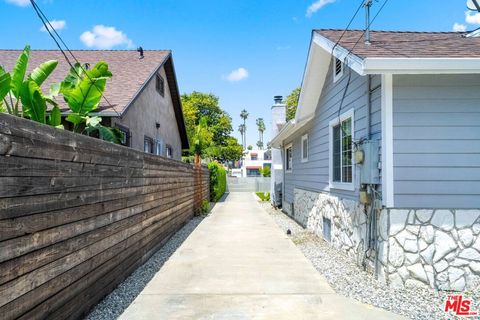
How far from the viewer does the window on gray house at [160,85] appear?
14.8 m

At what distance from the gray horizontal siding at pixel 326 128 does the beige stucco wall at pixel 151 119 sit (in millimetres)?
5577

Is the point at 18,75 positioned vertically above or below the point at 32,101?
above

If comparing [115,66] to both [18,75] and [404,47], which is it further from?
[404,47]

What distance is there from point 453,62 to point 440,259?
274 cm

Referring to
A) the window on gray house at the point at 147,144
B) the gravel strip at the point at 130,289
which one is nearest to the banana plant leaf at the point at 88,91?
the gravel strip at the point at 130,289

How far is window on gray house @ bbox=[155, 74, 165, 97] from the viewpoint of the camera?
1483cm

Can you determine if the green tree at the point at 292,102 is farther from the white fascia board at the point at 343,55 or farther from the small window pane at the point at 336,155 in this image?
the small window pane at the point at 336,155

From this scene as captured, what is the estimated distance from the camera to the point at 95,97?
793 cm

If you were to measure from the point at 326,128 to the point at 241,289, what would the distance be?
496 cm

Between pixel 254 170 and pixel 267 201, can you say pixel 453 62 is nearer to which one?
pixel 267 201

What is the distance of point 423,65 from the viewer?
4871mm

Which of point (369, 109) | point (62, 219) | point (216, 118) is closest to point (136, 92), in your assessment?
point (369, 109)

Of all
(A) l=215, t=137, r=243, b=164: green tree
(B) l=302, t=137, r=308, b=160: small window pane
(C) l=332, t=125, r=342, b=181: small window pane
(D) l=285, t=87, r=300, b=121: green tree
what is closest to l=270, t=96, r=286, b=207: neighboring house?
(B) l=302, t=137, r=308, b=160: small window pane

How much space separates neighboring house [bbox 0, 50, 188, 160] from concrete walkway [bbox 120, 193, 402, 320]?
16.2 ft
